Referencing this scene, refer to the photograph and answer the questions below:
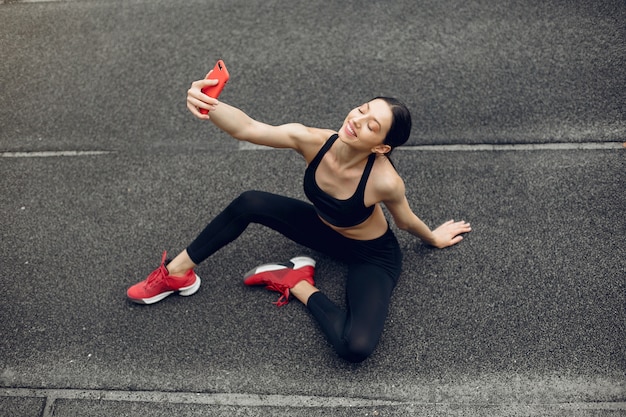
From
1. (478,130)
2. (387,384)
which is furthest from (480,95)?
(387,384)

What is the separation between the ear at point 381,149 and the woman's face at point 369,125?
4cm

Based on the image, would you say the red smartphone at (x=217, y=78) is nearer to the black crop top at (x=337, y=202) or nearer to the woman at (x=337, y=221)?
the woman at (x=337, y=221)

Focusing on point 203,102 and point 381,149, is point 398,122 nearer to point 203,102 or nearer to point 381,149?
point 381,149

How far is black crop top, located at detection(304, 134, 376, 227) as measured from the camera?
2.89 meters

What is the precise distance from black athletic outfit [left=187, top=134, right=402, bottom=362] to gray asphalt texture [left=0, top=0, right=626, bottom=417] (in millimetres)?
215

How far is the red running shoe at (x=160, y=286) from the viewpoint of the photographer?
341 centimetres

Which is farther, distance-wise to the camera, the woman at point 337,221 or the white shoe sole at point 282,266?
the white shoe sole at point 282,266

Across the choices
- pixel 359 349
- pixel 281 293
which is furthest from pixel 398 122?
pixel 281 293

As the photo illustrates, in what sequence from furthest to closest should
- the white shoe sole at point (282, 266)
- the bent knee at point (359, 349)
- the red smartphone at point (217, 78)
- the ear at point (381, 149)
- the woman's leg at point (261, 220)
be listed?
the white shoe sole at point (282, 266), the woman's leg at point (261, 220), the bent knee at point (359, 349), the ear at point (381, 149), the red smartphone at point (217, 78)

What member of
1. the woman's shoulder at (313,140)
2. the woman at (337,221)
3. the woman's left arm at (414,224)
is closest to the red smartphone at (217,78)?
the woman at (337,221)

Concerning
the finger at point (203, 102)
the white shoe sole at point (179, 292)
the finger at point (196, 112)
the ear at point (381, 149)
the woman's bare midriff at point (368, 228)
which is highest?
the finger at point (203, 102)

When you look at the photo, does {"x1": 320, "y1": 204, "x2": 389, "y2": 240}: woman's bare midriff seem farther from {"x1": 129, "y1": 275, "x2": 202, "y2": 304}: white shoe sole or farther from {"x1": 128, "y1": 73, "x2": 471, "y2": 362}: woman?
{"x1": 129, "y1": 275, "x2": 202, "y2": 304}: white shoe sole

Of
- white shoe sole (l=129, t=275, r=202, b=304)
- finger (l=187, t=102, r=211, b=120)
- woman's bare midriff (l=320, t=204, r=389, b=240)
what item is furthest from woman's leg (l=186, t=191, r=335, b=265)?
finger (l=187, t=102, r=211, b=120)

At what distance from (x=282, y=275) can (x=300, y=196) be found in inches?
26.9
